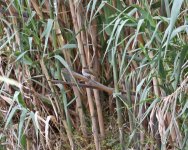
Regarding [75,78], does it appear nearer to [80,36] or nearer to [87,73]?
[87,73]

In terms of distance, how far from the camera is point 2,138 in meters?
2.03

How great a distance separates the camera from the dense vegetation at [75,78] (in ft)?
5.67

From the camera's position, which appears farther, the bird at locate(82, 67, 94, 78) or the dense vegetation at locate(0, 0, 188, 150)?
the bird at locate(82, 67, 94, 78)

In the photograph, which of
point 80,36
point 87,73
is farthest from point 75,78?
point 80,36

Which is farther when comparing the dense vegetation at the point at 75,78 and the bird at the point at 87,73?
the bird at the point at 87,73

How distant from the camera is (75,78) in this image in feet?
6.23

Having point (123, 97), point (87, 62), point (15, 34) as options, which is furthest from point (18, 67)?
point (123, 97)

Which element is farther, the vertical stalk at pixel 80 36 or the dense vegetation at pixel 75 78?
the vertical stalk at pixel 80 36

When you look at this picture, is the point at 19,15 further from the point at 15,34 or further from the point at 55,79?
the point at 55,79

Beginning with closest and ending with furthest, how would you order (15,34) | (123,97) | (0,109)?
1. (123,97)
2. (15,34)
3. (0,109)

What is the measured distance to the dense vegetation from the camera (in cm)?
173

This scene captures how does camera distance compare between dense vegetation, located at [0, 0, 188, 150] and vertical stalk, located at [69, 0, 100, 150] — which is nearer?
dense vegetation, located at [0, 0, 188, 150]

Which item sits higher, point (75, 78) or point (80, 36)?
point (80, 36)

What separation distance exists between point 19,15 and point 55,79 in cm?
31
